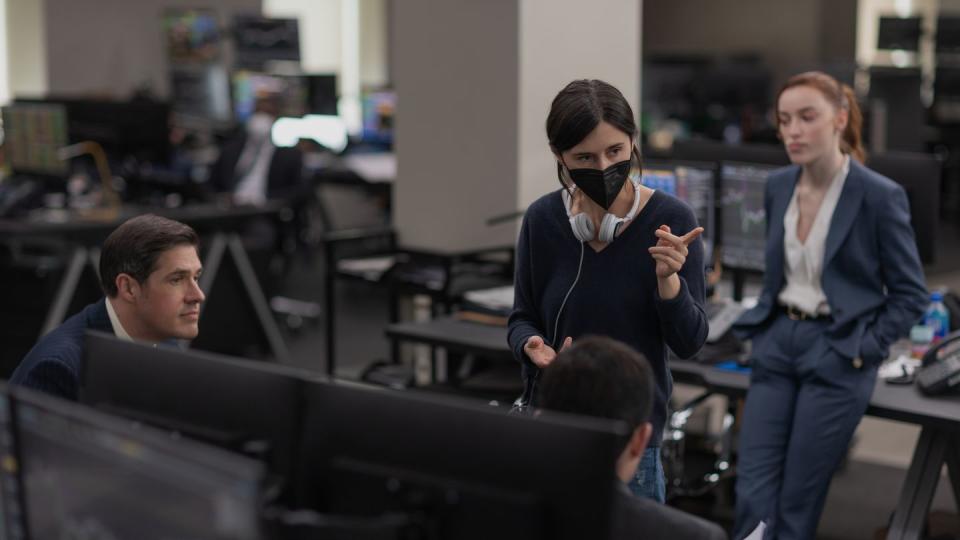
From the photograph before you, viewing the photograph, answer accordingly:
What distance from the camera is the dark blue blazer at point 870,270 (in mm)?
3236

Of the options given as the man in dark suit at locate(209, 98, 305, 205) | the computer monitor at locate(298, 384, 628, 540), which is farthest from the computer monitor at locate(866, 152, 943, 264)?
the man in dark suit at locate(209, 98, 305, 205)

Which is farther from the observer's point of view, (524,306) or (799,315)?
(799,315)

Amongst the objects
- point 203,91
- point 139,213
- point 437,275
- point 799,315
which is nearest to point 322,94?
point 203,91

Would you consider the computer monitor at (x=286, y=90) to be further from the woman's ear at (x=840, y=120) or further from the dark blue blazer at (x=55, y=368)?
the dark blue blazer at (x=55, y=368)

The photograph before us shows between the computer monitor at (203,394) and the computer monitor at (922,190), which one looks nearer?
the computer monitor at (203,394)

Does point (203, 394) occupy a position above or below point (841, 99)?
below

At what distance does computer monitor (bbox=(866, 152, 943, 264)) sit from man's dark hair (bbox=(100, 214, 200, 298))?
2.37 metres

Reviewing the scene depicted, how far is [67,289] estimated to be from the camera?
241 inches

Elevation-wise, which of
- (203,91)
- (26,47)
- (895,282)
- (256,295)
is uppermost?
(26,47)

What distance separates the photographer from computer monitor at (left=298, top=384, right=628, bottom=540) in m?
1.27

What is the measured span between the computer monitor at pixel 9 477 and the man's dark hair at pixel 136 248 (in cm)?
70

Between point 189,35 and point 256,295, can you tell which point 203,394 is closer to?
point 256,295

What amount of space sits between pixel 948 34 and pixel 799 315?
10107 millimetres

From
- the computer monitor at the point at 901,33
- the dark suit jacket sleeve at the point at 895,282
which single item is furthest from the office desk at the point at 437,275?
the computer monitor at the point at 901,33
